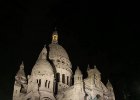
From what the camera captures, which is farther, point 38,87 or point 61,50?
point 61,50

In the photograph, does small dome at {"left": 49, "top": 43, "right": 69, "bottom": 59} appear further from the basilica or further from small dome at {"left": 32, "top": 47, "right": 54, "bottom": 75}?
small dome at {"left": 32, "top": 47, "right": 54, "bottom": 75}

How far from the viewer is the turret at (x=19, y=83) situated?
5347cm

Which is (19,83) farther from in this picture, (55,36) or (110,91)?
(110,91)

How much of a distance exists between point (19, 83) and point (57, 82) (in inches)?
248

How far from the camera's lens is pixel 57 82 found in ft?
187

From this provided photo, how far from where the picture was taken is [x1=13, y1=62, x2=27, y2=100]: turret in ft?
175

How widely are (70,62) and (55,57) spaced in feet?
10.8

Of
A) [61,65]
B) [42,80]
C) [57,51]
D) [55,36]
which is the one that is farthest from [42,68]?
[55,36]

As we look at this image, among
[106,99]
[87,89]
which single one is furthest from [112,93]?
[87,89]

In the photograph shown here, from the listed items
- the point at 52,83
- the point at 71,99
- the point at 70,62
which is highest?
the point at 70,62

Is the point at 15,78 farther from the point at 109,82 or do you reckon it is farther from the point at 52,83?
the point at 109,82

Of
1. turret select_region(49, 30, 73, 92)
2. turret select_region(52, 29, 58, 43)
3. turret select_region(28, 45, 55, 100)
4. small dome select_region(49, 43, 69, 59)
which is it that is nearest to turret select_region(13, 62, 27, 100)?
turret select_region(28, 45, 55, 100)

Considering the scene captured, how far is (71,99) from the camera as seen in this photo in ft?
160

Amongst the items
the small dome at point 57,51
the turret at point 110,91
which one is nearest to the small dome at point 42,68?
the small dome at point 57,51
